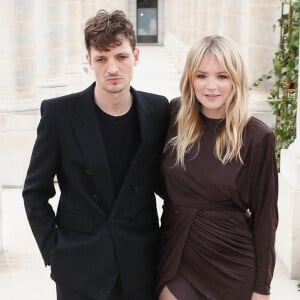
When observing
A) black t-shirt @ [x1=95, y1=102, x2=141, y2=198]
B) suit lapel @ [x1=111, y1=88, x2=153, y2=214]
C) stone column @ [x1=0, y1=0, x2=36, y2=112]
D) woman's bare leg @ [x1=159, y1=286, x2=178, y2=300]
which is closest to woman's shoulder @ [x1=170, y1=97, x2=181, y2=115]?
suit lapel @ [x1=111, y1=88, x2=153, y2=214]

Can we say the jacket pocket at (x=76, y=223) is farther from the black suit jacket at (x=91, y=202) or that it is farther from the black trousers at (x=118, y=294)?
the black trousers at (x=118, y=294)

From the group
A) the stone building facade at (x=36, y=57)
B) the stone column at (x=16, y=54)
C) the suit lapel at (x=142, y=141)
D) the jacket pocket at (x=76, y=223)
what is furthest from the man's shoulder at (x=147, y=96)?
the stone column at (x=16, y=54)

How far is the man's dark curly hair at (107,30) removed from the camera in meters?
2.97

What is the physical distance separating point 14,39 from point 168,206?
663 centimetres

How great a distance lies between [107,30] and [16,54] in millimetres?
6701

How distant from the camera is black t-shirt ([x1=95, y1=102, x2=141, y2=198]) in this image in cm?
309

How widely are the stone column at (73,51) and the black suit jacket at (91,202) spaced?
1158 centimetres

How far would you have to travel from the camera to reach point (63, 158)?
10.3ft

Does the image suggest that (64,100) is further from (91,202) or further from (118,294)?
(118,294)

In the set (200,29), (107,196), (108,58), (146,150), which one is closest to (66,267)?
(107,196)

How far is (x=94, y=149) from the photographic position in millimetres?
3053

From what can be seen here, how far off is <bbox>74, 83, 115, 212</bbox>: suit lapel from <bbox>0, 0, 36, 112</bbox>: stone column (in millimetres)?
6317

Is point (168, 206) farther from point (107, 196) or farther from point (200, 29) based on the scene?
point (200, 29)

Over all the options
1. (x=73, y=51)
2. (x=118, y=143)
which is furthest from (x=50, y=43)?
(x=118, y=143)
